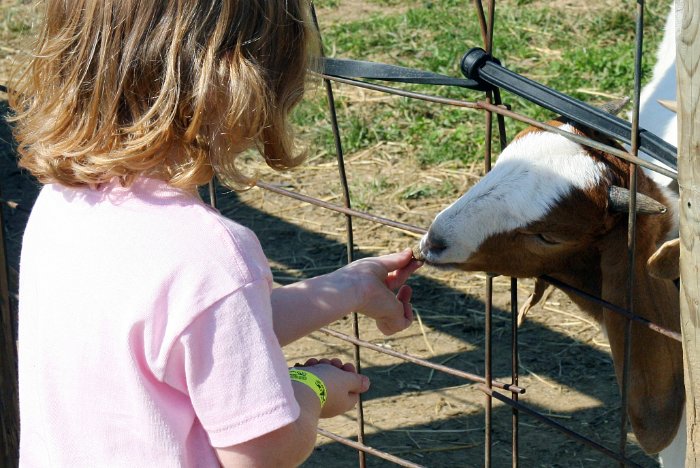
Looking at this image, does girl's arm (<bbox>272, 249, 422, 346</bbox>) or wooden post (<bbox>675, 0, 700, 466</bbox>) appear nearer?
wooden post (<bbox>675, 0, 700, 466</bbox>)

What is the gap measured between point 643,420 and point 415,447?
50.4 inches

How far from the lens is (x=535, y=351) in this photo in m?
3.99

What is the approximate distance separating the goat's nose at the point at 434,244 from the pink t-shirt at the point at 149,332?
84 centimetres

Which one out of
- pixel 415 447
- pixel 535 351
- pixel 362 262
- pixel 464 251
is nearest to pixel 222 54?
pixel 362 262

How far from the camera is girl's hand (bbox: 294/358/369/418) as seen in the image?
69.9 inches

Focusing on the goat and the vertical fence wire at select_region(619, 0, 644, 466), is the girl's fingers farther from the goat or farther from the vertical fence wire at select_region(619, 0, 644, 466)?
the vertical fence wire at select_region(619, 0, 644, 466)

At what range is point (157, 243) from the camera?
4.89 ft

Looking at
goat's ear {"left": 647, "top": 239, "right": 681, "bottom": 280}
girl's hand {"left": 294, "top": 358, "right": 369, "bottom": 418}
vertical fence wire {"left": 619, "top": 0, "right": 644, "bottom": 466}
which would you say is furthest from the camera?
goat's ear {"left": 647, "top": 239, "right": 681, "bottom": 280}

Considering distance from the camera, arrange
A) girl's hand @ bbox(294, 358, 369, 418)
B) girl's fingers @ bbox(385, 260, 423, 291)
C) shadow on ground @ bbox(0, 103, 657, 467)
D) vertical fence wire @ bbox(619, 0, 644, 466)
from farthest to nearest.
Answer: shadow on ground @ bbox(0, 103, 657, 467) < girl's fingers @ bbox(385, 260, 423, 291) < girl's hand @ bbox(294, 358, 369, 418) < vertical fence wire @ bbox(619, 0, 644, 466)

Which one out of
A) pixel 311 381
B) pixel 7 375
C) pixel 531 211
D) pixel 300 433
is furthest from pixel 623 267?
pixel 7 375

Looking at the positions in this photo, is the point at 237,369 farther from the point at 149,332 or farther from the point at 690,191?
the point at 690,191

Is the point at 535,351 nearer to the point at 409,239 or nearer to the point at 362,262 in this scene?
the point at 409,239

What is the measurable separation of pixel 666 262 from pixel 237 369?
3.09 feet

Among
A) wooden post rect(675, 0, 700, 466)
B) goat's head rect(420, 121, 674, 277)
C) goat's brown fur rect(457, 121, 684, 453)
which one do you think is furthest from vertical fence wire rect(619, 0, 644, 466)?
goat's head rect(420, 121, 674, 277)
